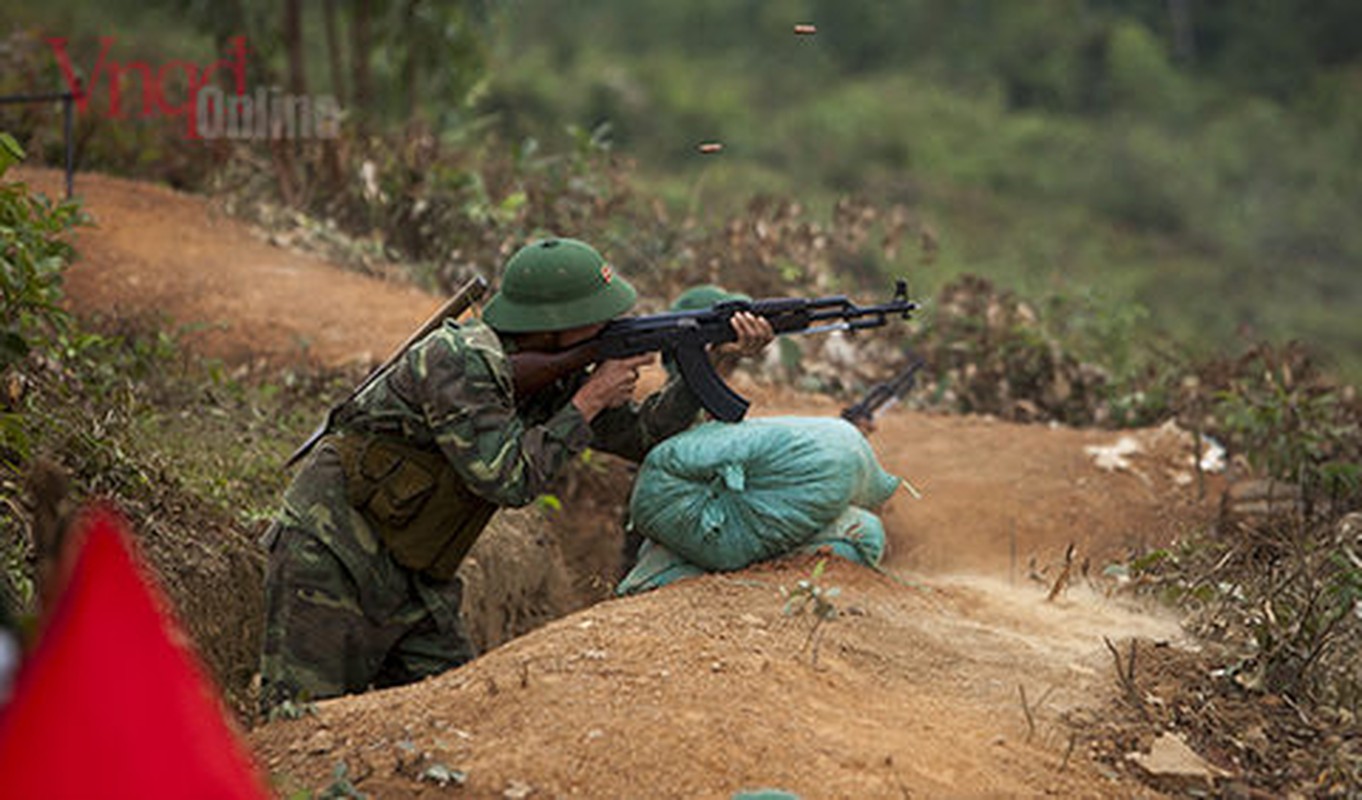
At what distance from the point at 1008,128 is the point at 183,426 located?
1900 centimetres

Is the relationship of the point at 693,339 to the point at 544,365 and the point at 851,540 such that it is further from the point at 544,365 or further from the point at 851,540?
the point at 851,540

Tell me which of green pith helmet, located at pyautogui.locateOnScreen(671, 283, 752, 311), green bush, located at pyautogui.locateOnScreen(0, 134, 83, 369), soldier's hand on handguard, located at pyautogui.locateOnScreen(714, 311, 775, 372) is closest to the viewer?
green bush, located at pyautogui.locateOnScreen(0, 134, 83, 369)

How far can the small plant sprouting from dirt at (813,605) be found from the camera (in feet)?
11.0

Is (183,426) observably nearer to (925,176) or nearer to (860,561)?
(860,561)

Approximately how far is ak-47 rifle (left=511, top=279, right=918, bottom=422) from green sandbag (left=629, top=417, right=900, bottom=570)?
11 centimetres

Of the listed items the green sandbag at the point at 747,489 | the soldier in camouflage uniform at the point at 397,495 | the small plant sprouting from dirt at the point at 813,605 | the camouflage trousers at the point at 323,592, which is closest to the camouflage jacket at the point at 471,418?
the soldier in camouflage uniform at the point at 397,495

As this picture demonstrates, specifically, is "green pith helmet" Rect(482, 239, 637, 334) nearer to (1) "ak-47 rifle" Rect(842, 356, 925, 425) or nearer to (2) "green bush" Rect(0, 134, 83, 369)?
(2) "green bush" Rect(0, 134, 83, 369)

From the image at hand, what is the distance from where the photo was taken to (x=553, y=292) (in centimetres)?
382

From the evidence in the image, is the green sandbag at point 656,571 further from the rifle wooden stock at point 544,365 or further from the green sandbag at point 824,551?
the rifle wooden stock at point 544,365

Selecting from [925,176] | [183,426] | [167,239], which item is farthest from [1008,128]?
[183,426]

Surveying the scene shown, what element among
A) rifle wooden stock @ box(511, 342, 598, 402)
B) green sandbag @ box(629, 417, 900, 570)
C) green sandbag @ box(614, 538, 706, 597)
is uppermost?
rifle wooden stock @ box(511, 342, 598, 402)

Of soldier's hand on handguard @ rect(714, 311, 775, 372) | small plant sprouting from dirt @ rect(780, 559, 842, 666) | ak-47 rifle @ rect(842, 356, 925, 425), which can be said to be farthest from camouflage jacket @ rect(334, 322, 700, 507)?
ak-47 rifle @ rect(842, 356, 925, 425)

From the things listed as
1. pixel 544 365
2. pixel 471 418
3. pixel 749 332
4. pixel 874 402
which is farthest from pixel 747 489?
pixel 874 402

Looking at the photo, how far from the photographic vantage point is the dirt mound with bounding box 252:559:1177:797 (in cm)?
267
